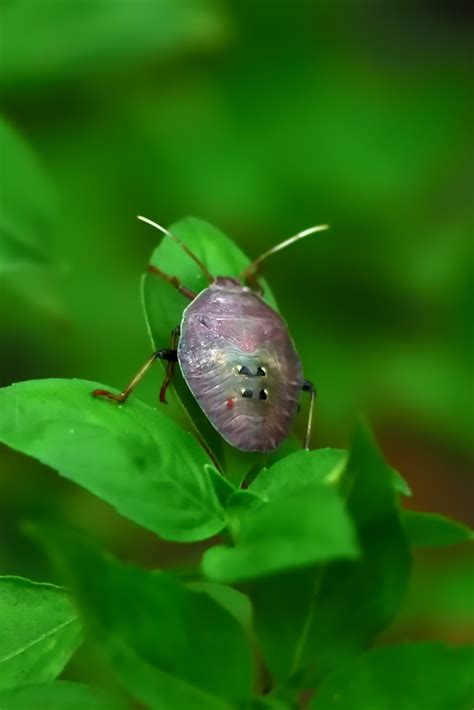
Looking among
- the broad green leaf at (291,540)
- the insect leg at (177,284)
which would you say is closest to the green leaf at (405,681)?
the broad green leaf at (291,540)

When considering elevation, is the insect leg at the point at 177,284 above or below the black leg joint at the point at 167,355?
above

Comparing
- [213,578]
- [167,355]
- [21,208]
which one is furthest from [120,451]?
[21,208]

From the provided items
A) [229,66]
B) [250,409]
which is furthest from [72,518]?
[229,66]

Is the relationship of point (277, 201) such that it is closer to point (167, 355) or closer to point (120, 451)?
point (167, 355)

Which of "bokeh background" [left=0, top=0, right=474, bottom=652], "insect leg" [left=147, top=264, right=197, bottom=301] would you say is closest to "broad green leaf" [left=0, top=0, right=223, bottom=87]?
"bokeh background" [left=0, top=0, right=474, bottom=652]

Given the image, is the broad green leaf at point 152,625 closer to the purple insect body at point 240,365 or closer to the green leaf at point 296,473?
the green leaf at point 296,473

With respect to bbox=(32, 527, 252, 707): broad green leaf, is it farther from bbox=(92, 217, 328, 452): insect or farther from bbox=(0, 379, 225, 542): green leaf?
bbox=(92, 217, 328, 452): insect
